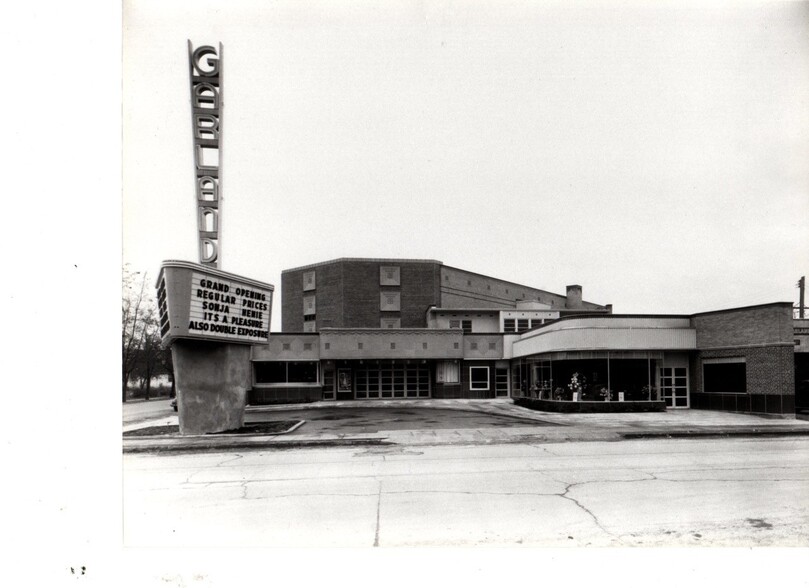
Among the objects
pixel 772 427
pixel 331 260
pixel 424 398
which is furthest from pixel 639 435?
pixel 331 260

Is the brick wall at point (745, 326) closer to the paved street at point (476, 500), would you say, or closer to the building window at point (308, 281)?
the paved street at point (476, 500)

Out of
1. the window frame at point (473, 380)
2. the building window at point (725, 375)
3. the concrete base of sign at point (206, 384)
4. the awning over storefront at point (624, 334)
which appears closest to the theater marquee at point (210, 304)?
the concrete base of sign at point (206, 384)

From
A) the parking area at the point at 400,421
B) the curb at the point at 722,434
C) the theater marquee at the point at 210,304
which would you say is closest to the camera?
the theater marquee at the point at 210,304

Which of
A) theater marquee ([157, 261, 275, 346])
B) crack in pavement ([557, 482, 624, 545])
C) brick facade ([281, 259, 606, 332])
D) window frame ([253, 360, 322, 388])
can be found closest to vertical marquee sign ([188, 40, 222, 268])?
theater marquee ([157, 261, 275, 346])

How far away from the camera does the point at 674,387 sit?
88.0 feet

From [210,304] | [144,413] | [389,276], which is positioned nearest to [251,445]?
[210,304]

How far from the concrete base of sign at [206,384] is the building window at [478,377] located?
23392mm

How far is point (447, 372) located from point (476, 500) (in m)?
31.4

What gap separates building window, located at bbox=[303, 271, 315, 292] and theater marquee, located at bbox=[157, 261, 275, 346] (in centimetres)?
3062

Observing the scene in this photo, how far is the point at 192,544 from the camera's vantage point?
7.36m

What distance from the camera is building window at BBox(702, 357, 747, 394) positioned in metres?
24.3

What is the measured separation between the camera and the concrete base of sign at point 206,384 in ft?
58.2

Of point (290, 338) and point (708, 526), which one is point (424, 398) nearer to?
point (290, 338)

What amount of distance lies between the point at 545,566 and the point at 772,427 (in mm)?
15693
